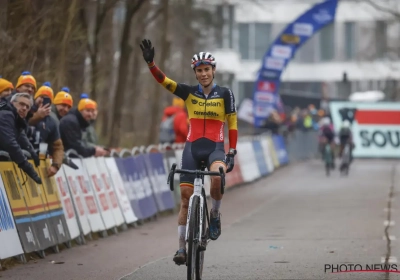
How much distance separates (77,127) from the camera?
1662 centimetres

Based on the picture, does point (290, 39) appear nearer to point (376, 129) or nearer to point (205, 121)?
point (376, 129)

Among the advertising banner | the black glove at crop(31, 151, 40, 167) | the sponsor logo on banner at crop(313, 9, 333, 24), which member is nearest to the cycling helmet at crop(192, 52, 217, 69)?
the black glove at crop(31, 151, 40, 167)

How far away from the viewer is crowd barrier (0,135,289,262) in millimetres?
12992

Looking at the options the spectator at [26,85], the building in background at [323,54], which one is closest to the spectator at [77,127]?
the spectator at [26,85]

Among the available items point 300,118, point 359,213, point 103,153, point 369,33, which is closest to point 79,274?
point 103,153

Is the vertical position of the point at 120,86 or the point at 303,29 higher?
the point at 120,86

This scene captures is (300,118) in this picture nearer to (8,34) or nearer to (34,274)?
(8,34)

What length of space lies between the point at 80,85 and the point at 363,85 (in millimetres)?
60376

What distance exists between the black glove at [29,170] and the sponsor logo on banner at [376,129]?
112 feet

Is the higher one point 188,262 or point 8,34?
point 8,34

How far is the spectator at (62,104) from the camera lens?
53.7ft

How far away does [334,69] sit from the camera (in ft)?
269

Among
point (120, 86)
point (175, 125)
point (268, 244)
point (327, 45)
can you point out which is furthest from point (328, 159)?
point (327, 45)

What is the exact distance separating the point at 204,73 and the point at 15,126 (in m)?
2.75
